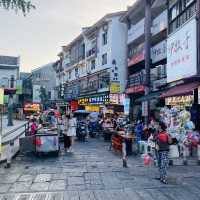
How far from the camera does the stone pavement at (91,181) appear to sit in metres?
8.72

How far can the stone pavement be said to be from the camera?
8719 mm

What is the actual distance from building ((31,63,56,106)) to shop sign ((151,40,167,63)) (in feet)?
A: 150

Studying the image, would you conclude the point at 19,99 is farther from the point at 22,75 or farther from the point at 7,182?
the point at 7,182

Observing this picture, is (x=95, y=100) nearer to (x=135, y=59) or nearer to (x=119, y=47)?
(x=119, y=47)

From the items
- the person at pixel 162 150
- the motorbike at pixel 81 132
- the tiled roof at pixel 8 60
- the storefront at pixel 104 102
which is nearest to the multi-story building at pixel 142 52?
the storefront at pixel 104 102

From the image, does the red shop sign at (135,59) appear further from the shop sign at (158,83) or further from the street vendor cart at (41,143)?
the street vendor cart at (41,143)

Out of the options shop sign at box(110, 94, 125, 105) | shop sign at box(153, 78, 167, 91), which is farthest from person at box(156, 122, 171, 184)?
shop sign at box(110, 94, 125, 105)

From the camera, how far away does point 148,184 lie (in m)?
9.98

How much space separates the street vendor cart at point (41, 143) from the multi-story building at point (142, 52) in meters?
10.4

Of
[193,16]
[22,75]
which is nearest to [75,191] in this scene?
[193,16]

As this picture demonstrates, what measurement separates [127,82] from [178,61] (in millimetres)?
17712

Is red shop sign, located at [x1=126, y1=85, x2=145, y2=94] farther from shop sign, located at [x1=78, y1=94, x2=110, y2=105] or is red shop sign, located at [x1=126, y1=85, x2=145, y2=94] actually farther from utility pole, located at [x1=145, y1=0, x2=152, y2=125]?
shop sign, located at [x1=78, y1=94, x2=110, y2=105]

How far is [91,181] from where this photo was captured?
33.8ft

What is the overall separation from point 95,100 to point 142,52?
10.1 m
